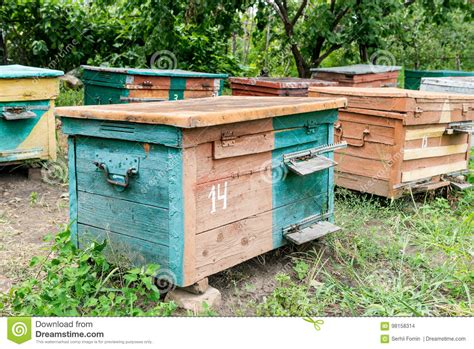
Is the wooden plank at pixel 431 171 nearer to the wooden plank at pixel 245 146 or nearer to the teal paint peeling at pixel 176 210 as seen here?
the wooden plank at pixel 245 146

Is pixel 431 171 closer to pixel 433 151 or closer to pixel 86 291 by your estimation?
pixel 433 151

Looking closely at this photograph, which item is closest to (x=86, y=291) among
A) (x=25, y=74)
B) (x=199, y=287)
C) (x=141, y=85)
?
(x=199, y=287)

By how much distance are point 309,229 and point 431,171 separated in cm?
195

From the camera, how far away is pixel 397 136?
498cm

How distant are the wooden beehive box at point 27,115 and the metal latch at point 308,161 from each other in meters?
2.74

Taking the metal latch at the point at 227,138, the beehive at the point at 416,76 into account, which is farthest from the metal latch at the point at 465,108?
the beehive at the point at 416,76

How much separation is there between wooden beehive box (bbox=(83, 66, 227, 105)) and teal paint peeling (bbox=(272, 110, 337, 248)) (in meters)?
2.62

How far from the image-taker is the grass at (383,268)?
3326mm

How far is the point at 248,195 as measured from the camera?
345 centimetres

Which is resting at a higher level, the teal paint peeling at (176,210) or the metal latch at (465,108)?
the metal latch at (465,108)

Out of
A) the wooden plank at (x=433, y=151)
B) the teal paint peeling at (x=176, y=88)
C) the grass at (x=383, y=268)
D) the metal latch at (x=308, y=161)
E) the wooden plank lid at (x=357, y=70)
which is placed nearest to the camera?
the grass at (x=383, y=268)

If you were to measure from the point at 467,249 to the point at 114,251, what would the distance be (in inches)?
91.5

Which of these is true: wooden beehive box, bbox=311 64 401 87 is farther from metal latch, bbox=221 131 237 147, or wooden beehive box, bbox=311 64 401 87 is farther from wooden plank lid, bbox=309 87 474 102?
metal latch, bbox=221 131 237 147

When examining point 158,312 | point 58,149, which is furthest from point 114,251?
point 58,149
